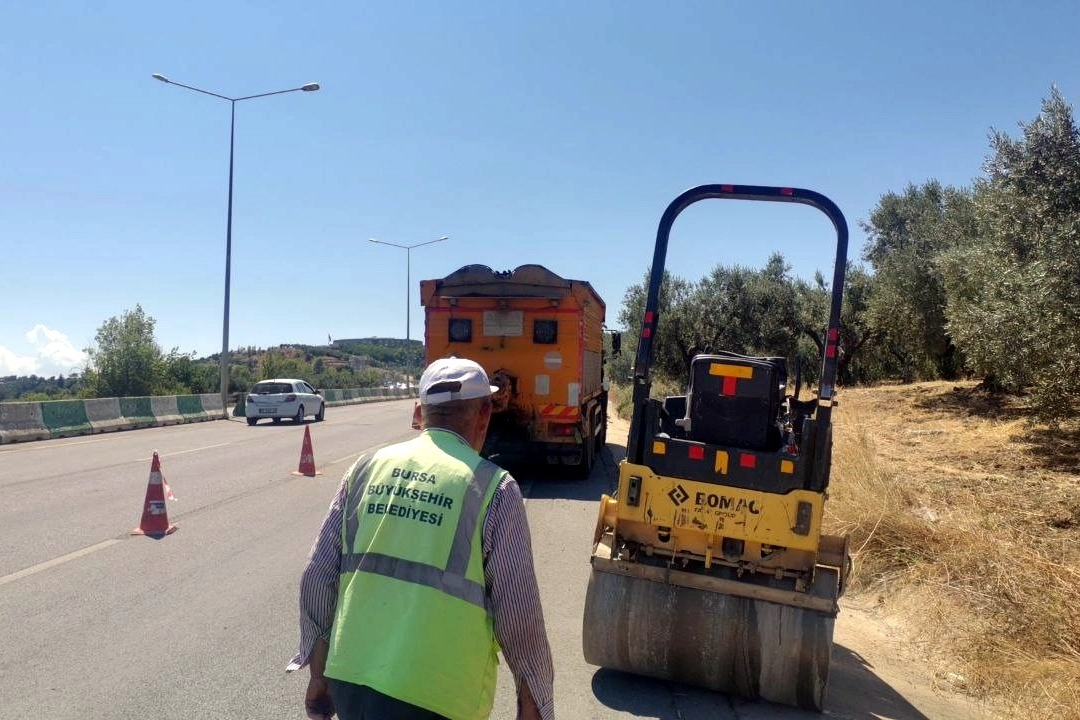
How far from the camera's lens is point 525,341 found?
1290cm

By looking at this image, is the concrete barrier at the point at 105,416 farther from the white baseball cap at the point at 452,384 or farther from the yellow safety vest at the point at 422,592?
the yellow safety vest at the point at 422,592

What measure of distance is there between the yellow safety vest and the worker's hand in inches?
10.1

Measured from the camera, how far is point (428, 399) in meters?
2.38

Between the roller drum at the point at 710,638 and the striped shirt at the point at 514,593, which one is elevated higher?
the striped shirt at the point at 514,593

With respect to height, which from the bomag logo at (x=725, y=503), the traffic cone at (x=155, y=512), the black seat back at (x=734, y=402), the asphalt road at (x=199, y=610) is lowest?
the asphalt road at (x=199, y=610)

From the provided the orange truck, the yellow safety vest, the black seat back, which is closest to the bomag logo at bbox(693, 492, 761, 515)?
the black seat back

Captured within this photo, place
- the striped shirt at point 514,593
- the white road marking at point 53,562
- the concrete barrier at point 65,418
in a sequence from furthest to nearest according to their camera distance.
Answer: the concrete barrier at point 65,418 → the white road marking at point 53,562 → the striped shirt at point 514,593

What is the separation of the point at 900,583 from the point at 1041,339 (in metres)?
5.97

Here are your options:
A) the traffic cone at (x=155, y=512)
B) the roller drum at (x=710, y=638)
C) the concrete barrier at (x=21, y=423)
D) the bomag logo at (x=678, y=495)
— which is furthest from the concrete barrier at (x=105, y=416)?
the bomag logo at (x=678, y=495)

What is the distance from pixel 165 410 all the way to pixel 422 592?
2763 centimetres

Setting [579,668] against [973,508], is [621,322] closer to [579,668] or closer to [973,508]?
[973,508]

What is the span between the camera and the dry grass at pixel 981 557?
5.02 m

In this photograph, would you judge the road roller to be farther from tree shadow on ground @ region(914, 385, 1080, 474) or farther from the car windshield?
the car windshield

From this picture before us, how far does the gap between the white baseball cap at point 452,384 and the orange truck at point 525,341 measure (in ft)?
33.6
